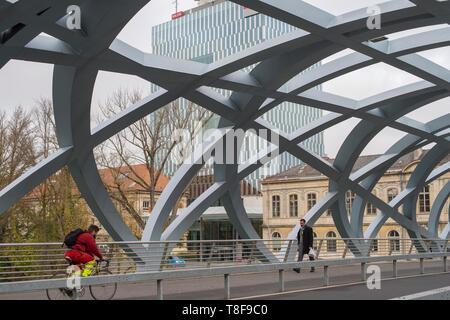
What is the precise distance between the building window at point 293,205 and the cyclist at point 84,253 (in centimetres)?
5224

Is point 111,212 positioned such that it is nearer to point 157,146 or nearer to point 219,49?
point 157,146

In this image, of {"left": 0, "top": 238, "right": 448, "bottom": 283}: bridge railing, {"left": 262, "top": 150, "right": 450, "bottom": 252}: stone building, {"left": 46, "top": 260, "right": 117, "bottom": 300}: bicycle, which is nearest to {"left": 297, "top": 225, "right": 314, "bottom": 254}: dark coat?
{"left": 0, "top": 238, "right": 448, "bottom": 283}: bridge railing

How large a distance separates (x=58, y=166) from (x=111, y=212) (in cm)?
288

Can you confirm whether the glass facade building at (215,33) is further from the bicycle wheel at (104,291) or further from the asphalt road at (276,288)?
the bicycle wheel at (104,291)

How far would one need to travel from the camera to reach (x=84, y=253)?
11.0 m

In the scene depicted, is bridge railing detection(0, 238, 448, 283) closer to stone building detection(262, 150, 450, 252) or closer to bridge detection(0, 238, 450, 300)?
bridge detection(0, 238, 450, 300)

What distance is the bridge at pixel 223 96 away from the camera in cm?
1180

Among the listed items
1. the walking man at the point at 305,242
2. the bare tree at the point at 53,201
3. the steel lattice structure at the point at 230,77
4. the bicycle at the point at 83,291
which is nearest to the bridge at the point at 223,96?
the steel lattice structure at the point at 230,77

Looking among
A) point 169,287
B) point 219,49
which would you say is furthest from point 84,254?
point 219,49

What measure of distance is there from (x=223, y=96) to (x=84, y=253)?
8776 mm

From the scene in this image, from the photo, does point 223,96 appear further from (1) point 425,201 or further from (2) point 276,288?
(1) point 425,201

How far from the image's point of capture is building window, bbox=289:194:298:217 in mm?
62625

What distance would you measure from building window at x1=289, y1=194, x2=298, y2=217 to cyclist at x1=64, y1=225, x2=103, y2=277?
171ft
